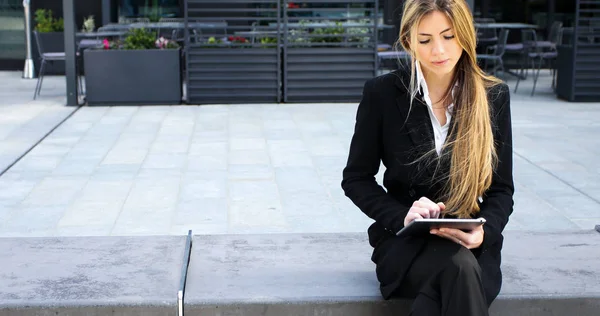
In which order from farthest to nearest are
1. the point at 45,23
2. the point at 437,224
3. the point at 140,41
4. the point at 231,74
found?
1. the point at 45,23
2. the point at 231,74
3. the point at 140,41
4. the point at 437,224

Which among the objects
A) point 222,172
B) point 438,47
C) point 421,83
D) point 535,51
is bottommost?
point 222,172

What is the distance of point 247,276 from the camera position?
3189 mm

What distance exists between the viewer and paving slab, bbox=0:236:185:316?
2.87 metres

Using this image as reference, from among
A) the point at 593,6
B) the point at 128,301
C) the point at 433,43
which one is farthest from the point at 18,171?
the point at 593,6

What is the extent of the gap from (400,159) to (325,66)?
8.04m

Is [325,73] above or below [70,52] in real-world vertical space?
→ below

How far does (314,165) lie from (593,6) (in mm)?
9716

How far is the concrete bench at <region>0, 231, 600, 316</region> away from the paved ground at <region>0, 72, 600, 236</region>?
158 centimetres

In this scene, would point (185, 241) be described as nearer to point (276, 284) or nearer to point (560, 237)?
point (276, 284)

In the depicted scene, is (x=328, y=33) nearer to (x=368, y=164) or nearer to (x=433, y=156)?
(x=368, y=164)

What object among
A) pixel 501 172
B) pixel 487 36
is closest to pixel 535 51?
pixel 487 36

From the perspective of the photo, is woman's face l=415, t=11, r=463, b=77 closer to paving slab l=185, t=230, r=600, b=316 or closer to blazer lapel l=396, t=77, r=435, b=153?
blazer lapel l=396, t=77, r=435, b=153

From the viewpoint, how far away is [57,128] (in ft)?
29.7

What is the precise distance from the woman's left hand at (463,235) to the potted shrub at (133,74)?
8261 millimetres
